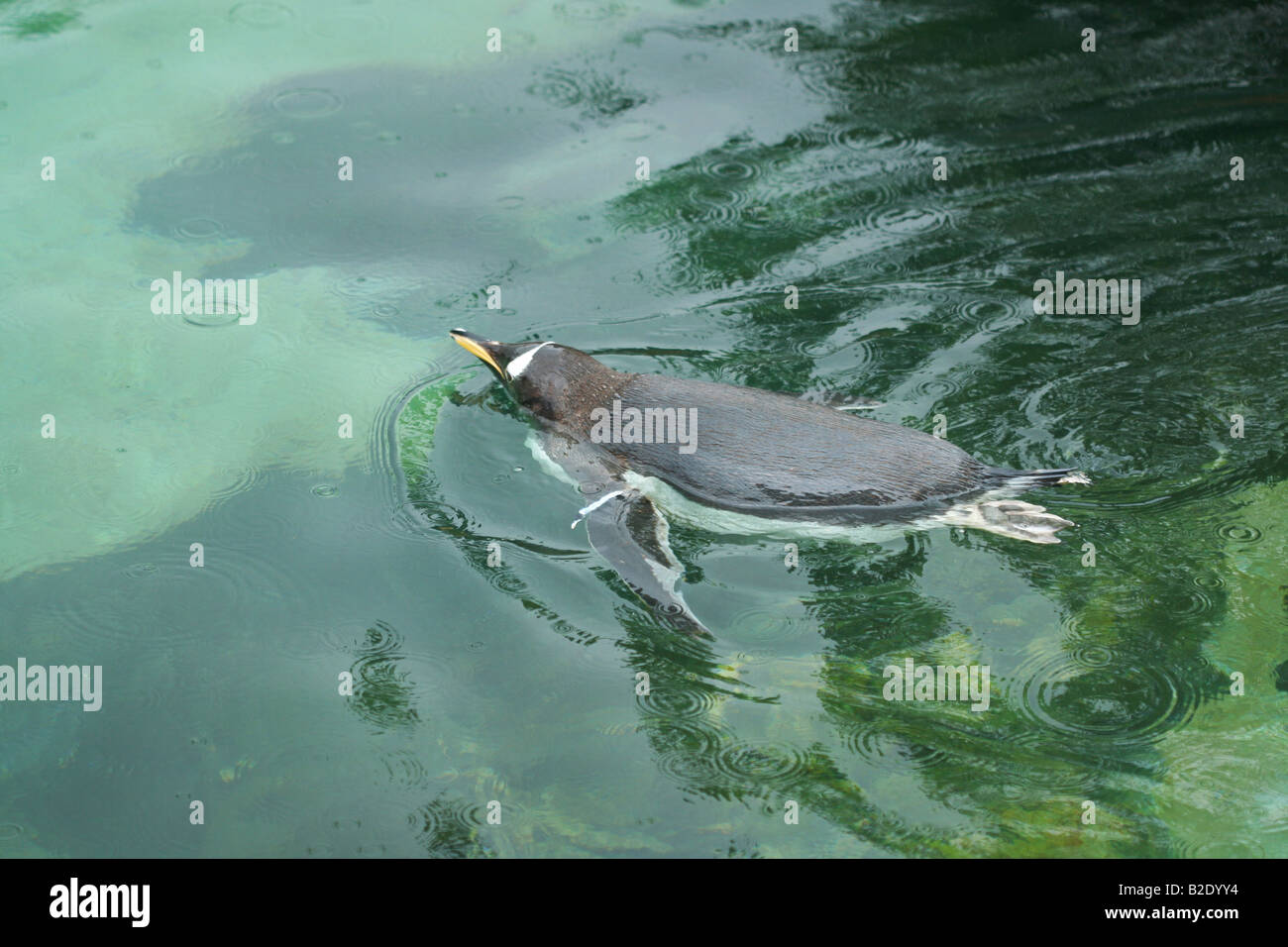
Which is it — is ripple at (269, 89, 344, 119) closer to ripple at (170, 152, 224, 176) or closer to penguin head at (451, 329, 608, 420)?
ripple at (170, 152, 224, 176)

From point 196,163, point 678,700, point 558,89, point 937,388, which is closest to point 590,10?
point 558,89

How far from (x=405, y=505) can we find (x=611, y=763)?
1703 mm

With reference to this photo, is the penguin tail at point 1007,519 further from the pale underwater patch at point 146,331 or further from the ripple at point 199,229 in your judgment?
the ripple at point 199,229

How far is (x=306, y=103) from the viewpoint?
771cm

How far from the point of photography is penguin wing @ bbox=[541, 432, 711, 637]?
4367 mm

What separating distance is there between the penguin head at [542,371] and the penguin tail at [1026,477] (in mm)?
1795

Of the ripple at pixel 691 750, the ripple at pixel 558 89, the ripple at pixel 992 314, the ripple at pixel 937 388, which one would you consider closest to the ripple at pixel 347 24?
the ripple at pixel 558 89

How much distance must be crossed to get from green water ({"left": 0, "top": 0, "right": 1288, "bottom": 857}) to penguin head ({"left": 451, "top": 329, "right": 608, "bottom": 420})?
0.54ft

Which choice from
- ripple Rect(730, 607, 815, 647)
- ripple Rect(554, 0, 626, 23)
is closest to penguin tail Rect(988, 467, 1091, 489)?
ripple Rect(730, 607, 815, 647)

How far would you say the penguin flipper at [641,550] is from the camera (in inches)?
171

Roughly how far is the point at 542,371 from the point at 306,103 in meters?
3.48

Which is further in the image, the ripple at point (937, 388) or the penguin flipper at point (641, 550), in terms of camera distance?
the ripple at point (937, 388)

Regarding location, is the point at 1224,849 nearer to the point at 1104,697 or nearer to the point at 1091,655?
the point at 1104,697

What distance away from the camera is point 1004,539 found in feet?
15.3
